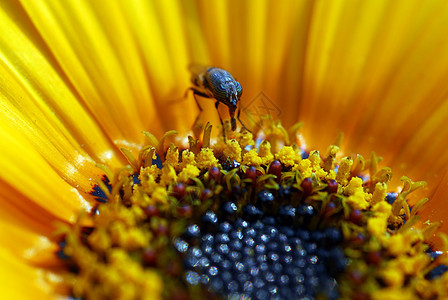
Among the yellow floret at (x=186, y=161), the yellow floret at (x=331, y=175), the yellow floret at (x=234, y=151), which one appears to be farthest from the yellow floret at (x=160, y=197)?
the yellow floret at (x=331, y=175)

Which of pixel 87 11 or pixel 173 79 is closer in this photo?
pixel 87 11

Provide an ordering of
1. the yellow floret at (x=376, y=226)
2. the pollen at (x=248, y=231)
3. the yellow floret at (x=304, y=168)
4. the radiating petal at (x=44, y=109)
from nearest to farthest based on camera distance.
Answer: the pollen at (x=248, y=231) < the yellow floret at (x=376, y=226) < the radiating petal at (x=44, y=109) < the yellow floret at (x=304, y=168)

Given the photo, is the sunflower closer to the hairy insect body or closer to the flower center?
the flower center

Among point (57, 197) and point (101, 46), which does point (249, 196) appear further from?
point (101, 46)

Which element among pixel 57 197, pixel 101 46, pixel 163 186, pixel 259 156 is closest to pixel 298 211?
pixel 259 156

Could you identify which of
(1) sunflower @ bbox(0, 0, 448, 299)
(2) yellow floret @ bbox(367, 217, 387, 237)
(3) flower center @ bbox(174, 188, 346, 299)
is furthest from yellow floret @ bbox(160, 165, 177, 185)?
(2) yellow floret @ bbox(367, 217, 387, 237)

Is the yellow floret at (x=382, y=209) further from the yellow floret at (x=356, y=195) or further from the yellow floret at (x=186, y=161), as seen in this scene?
the yellow floret at (x=186, y=161)
